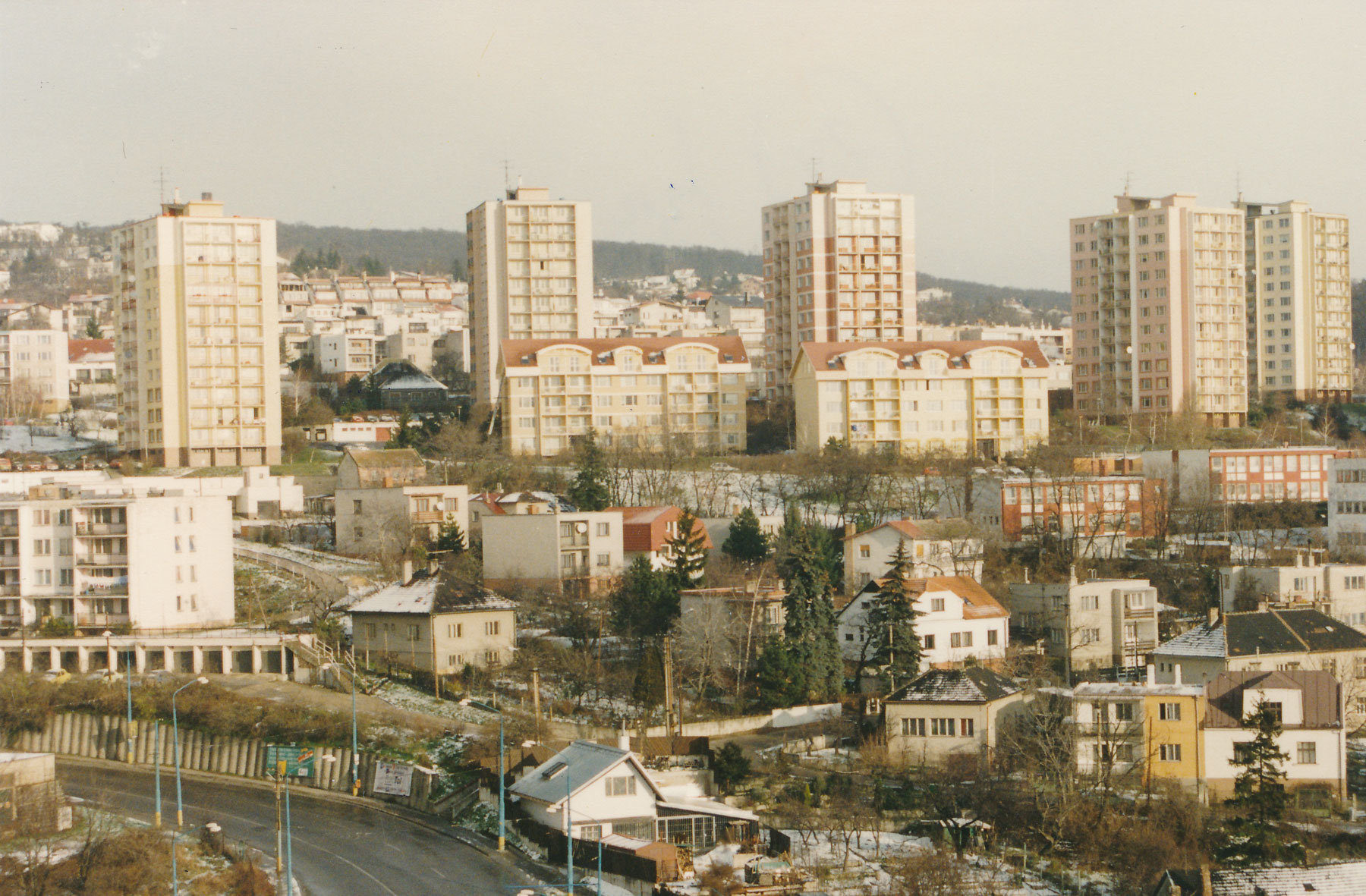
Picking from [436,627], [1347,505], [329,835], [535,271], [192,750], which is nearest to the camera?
[329,835]

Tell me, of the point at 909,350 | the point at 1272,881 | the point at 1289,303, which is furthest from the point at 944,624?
the point at 1289,303

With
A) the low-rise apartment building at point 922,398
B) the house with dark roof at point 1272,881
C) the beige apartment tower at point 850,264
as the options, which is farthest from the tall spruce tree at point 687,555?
the beige apartment tower at point 850,264

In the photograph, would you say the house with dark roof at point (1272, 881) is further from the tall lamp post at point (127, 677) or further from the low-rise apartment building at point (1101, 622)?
the tall lamp post at point (127, 677)

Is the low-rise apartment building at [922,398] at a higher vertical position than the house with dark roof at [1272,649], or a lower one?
higher

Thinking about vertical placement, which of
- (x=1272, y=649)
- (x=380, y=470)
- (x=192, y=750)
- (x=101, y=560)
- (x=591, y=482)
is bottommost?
(x=192, y=750)

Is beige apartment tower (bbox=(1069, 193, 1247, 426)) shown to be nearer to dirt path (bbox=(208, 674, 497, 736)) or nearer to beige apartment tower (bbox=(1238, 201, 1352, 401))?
beige apartment tower (bbox=(1238, 201, 1352, 401))

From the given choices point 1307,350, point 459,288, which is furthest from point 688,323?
point 1307,350

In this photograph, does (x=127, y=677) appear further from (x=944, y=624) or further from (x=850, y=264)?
(x=850, y=264)
